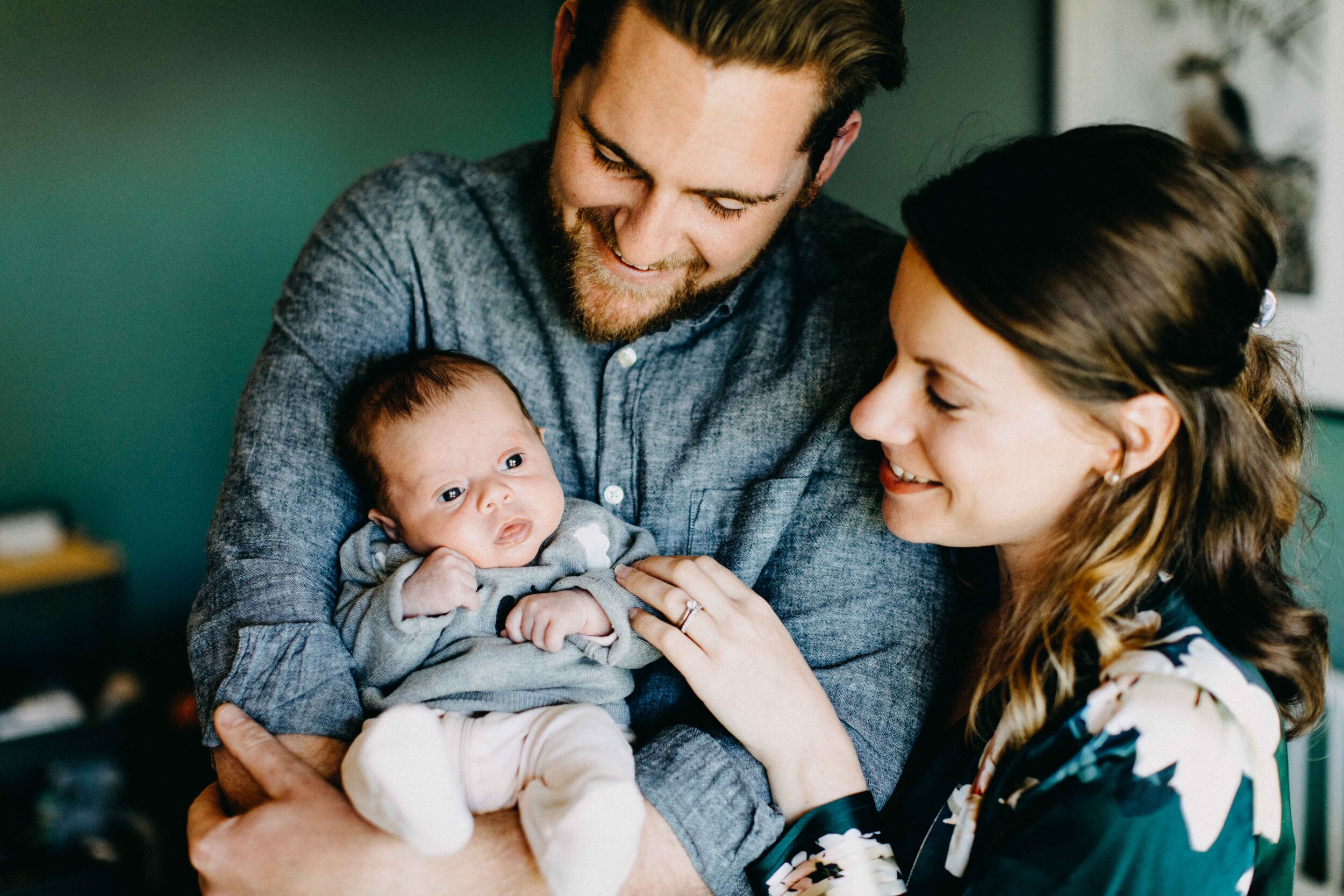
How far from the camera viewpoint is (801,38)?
1.33 meters

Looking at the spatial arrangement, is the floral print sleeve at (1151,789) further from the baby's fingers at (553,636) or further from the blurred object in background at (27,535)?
the blurred object in background at (27,535)

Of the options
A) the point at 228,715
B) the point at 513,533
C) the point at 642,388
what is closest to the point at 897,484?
the point at 642,388

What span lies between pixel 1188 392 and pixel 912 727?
604mm

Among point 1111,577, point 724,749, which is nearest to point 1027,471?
point 1111,577

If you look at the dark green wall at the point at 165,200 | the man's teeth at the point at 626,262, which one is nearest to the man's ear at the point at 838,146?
the man's teeth at the point at 626,262

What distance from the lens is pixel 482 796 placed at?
122 centimetres

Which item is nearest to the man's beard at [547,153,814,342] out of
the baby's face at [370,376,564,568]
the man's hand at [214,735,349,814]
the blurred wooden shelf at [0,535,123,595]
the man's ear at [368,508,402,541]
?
the baby's face at [370,376,564,568]

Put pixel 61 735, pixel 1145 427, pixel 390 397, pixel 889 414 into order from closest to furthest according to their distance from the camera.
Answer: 1. pixel 1145 427
2. pixel 889 414
3. pixel 390 397
4. pixel 61 735

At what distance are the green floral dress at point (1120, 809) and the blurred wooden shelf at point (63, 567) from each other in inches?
120

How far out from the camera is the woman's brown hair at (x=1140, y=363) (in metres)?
1.10

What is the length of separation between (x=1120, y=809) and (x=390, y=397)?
1.16 m

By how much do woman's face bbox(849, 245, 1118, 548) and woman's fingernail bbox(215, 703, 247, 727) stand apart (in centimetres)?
94

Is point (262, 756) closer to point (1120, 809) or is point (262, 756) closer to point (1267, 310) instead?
point (1120, 809)

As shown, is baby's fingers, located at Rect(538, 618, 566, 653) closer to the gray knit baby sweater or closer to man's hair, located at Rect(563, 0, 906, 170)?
the gray knit baby sweater
